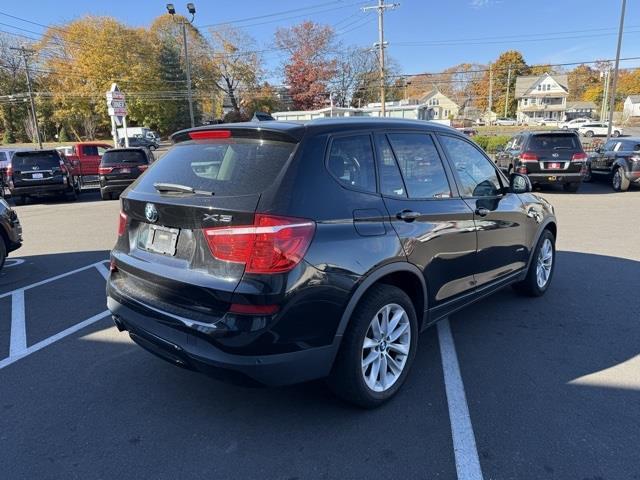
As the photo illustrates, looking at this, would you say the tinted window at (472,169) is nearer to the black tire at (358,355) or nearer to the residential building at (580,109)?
the black tire at (358,355)

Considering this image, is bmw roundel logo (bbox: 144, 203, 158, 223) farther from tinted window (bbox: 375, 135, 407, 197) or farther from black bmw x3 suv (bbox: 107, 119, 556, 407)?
tinted window (bbox: 375, 135, 407, 197)

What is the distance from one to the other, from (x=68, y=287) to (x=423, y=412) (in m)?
4.64

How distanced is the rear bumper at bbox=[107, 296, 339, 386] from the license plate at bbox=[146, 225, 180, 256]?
42 cm

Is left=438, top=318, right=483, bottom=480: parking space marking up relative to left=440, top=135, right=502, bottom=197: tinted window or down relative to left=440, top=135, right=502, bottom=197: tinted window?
down

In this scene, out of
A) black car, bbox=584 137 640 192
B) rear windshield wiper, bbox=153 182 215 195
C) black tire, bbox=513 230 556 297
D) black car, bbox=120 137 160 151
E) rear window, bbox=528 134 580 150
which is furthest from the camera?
black car, bbox=120 137 160 151

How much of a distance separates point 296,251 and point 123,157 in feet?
46.0

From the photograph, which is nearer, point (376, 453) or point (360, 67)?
point (376, 453)

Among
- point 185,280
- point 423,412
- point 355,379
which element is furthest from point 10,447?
point 423,412

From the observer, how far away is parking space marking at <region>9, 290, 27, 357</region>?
402 centimetres

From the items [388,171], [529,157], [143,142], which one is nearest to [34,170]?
[388,171]

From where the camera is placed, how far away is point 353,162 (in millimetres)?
2955

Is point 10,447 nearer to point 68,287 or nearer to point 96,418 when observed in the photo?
point 96,418

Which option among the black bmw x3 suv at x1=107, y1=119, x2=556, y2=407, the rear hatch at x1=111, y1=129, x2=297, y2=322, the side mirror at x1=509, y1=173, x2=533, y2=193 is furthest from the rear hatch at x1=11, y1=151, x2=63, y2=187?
the side mirror at x1=509, y1=173, x2=533, y2=193

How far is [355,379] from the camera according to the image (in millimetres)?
2857
